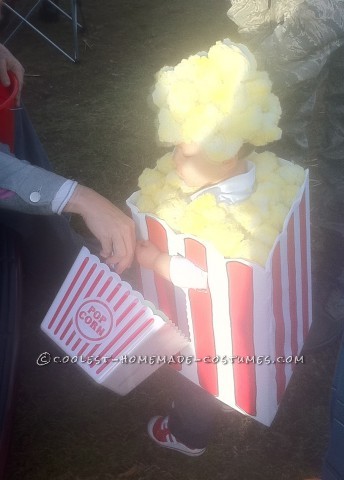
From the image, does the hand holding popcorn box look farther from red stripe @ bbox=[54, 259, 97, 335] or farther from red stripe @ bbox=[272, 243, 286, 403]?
red stripe @ bbox=[54, 259, 97, 335]

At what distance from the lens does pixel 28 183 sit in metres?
1.57

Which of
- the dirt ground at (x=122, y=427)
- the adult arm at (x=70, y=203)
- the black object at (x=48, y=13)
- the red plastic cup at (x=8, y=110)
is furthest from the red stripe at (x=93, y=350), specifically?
the black object at (x=48, y=13)

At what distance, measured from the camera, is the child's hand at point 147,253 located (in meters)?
1.54

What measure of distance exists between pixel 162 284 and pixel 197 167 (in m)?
0.41

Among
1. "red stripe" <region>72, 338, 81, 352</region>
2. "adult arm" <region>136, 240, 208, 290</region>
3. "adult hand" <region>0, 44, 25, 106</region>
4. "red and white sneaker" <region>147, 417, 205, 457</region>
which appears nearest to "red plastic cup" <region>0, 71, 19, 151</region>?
"adult hand" <region>0, 44, 25, 106</region>

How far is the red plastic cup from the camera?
5.87ft

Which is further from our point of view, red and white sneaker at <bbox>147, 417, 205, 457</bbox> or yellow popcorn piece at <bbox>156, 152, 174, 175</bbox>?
red and white sneaker at <bbox>147, 417, 205, 457</bbox>

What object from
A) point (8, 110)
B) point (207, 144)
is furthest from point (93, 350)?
point (8, 110)

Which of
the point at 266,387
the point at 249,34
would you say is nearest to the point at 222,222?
the point at 266,387

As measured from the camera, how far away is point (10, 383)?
156 cm

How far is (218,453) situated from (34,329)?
101cm

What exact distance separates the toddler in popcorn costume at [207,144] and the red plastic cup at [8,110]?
0.60 metres

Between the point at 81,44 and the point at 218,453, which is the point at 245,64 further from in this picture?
the point at 81,44

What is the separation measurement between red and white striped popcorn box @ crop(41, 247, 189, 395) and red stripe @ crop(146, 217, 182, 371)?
5.2 inches
